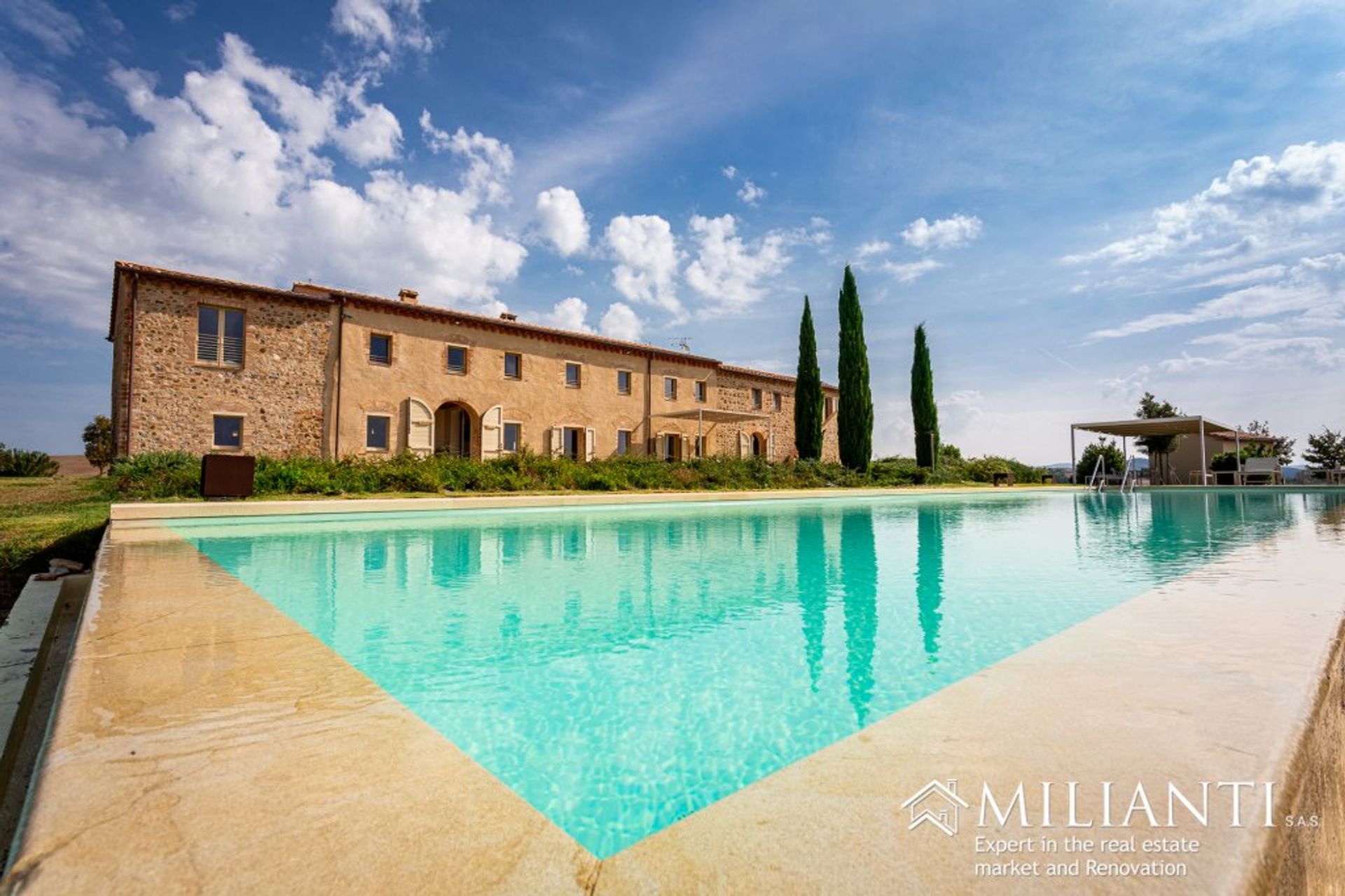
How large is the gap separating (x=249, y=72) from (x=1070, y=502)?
22.6 meters

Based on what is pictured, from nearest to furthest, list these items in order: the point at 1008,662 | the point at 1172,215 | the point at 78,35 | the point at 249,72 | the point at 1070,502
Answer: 1. the point at 1008,662
2. the point at 78,35
3. the point at 249,72
4. the point at 1172,215
5. the point at 1070,502

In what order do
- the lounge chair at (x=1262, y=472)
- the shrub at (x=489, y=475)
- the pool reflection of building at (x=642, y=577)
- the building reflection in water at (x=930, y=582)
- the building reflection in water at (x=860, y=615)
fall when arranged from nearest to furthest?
the building reflection in water at (x=860, y=615) < the pool reflection of building at (x=642, y=577) < the building reflection in water at (x=930, y=582) < the shrub at (x=489, y=475) < the lounge chair at (x=1262, y=472)

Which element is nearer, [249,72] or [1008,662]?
[1008,662]

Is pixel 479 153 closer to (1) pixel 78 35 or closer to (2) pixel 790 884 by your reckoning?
(1) pixel 78 35

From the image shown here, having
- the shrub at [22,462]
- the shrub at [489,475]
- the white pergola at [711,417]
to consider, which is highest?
the white pergola at [711,417]

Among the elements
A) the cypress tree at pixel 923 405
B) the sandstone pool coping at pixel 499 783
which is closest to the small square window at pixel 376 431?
the sandstone pool coping at pixel 499 783

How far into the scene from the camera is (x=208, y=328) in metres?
16.2

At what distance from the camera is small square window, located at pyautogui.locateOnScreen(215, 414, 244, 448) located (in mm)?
16266

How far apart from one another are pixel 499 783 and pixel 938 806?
1030 mm

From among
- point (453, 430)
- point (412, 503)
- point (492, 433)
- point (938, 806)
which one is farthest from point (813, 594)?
point (453, 430)

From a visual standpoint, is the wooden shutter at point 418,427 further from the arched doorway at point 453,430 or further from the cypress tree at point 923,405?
the cypress tree at point 923,405

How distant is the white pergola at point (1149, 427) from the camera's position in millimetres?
21312

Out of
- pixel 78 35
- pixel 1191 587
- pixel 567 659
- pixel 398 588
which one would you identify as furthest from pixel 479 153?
pixel 1191 587

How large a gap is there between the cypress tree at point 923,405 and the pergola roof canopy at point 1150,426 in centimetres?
571
